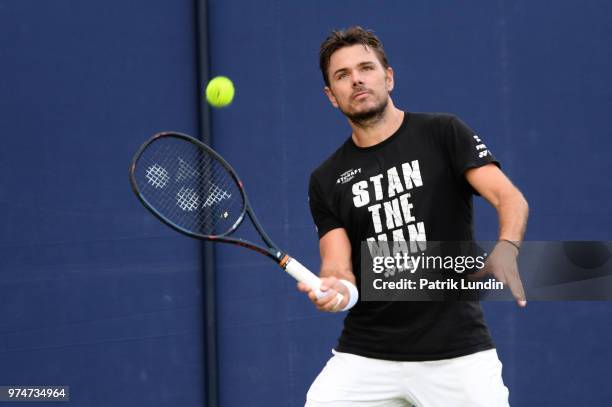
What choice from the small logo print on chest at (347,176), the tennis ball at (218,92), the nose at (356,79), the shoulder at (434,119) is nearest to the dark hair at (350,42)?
the nose at (356,79)

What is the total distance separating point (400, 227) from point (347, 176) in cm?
31

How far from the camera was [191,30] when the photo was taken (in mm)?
5020

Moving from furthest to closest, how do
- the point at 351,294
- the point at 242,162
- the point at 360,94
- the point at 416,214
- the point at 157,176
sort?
the point at 242,162
the point at 157,176
the point at 360,94
the point at 416,214
the point at 351,294

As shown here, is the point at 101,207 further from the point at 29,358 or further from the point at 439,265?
the point at 439,265

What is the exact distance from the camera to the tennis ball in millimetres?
4656

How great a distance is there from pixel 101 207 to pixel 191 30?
3.34ft

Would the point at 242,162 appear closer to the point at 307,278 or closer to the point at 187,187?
the point at 187,187

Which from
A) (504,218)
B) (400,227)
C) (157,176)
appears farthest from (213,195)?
(504,218)

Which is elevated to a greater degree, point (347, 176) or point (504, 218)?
point (347, 176)

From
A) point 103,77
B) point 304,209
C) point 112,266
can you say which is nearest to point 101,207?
point 112,266

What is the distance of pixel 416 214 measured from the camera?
11.3 feet

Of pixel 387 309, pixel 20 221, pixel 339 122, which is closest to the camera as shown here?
pixel 387 309

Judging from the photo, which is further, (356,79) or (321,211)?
(321,211)

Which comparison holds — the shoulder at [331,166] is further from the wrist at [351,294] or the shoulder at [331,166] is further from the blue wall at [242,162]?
the blue wall at [242,162]
